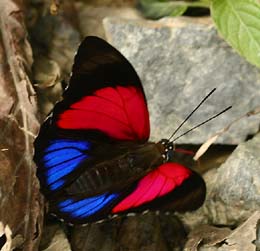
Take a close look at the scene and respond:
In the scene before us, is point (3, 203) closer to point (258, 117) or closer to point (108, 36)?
point (108, 36)

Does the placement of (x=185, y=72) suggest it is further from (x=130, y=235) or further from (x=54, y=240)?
(x=54, y=240)

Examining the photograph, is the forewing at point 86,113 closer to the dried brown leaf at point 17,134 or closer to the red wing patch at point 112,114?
the red wing patch at point 112,114

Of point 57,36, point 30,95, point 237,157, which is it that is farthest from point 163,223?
point 57,36

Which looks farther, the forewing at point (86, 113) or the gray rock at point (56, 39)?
the gray rock at point (56, 39)

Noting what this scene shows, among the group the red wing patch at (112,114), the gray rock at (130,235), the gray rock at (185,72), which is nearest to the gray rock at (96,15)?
the gray rock at (185,72)

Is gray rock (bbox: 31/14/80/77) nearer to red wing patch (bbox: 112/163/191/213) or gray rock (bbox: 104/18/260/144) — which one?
gray rock (bbox: 104/18/260/144)
